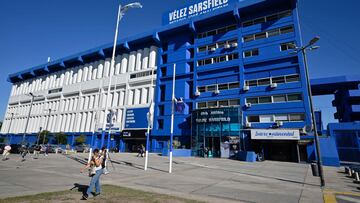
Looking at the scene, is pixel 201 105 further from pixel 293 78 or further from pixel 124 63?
pixel 124 63

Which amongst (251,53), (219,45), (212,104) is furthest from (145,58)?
(251,53)

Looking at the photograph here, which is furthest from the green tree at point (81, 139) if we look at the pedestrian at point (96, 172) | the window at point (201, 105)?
the pedestrian at point (96, 172)

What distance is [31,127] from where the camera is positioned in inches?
2783

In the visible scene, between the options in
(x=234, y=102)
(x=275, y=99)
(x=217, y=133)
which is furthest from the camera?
(x=234, y=102)

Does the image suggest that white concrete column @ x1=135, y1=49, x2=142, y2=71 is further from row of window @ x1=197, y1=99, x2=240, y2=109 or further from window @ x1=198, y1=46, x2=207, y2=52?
row of window @ x1=197, y1=99, x2=240, y2=109

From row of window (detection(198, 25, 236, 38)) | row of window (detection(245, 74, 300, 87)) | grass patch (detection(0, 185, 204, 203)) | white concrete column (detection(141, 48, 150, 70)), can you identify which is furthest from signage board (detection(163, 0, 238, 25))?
grass patch (detection(0, 185, 204, 203))

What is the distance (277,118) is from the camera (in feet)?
107

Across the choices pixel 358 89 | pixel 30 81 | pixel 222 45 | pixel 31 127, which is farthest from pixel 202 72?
pixel 30 81

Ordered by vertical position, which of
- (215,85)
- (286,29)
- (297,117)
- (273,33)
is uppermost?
(286,29)

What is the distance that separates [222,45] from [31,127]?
223 feet

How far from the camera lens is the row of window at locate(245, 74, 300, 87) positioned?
33.2 meters

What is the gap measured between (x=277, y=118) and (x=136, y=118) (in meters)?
29.3

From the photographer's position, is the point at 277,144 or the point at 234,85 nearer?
the point at 277,144

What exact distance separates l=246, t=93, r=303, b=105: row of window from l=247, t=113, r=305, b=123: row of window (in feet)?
7.63
